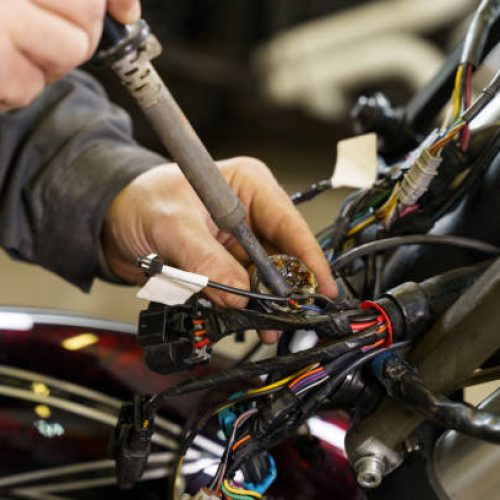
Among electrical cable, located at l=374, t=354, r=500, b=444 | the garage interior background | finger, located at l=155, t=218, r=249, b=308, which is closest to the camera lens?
electrical cable, located at l=374, t=354, r=500, b=444

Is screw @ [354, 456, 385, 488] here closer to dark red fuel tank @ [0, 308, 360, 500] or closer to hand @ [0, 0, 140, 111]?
dark red fuel tank @ [0, 308, 360, 500]

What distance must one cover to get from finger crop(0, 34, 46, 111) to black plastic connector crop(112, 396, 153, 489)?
197 mm

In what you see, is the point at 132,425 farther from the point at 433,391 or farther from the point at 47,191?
the point at 47,191

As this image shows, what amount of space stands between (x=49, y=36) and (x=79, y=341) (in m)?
0.25

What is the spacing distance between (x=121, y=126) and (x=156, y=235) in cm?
21

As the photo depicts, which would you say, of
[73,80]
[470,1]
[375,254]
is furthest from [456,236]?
[470,1]

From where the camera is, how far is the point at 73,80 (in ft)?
2.57

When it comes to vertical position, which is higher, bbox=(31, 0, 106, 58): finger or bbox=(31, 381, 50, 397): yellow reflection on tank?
bbox=(31, 0, 106, 58): finger

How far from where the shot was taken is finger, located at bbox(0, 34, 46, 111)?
0.46 m

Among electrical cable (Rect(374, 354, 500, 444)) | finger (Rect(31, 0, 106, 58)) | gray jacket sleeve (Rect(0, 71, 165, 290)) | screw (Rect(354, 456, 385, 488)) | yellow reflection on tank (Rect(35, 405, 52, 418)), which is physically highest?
finger (Rect(31, 0, 106, 58))

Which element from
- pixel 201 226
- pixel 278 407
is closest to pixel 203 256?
pixel 201 226

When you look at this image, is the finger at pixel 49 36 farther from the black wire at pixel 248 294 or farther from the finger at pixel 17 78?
the black wire at pixel 248 294

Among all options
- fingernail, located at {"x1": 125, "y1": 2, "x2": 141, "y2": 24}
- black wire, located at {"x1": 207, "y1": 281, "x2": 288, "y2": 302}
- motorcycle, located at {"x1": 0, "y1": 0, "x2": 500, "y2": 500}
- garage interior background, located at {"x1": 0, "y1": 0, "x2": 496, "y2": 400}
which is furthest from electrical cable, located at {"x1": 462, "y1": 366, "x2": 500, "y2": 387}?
garage interior background, located at {"x1": 0, "y1": 0, "x2": 496, "y2": 400}

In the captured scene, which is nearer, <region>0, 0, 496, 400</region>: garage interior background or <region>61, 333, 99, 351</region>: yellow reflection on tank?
<region>61, 333, 99, 351</region>: yellow reflection on tank
